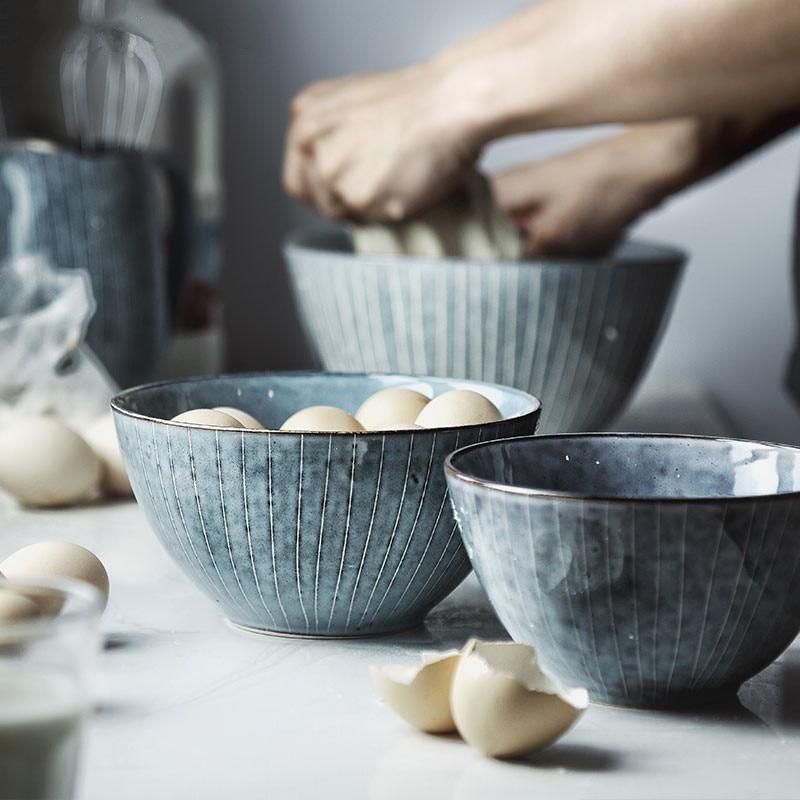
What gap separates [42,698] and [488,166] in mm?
1170

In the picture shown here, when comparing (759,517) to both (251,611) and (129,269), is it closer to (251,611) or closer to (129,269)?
(251,611)

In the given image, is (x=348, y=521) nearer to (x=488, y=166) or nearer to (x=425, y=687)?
(x=425, y=687)

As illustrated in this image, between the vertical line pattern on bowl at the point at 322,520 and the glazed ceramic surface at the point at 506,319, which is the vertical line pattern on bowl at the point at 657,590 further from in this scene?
the glazed ceramic surface at the point at 506,319

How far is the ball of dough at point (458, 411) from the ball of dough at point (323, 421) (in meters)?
0.03

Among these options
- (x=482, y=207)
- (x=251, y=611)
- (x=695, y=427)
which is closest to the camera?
(x=251, y=611)

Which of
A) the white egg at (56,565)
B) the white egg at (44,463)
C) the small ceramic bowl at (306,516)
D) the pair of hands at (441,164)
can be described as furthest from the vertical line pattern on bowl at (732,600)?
the pair of hands at (441,164)

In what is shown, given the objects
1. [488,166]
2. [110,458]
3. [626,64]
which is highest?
[626,64]

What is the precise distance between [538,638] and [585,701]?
0.13 feet

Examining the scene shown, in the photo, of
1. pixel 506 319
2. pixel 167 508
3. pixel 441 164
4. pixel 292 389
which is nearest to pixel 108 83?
pixel 441 164

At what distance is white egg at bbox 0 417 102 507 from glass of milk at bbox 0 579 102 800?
446 mm

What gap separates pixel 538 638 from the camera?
444 mm

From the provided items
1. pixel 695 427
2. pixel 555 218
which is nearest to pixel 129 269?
pixel 555 218

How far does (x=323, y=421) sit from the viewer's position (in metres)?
0.54

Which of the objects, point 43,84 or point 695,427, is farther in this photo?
point 43,84
